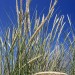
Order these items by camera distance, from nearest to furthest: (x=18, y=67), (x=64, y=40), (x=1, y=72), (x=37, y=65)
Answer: (x=18, y=67), (x=1, y=72), (x=37, y=65), (x=64, y=40)

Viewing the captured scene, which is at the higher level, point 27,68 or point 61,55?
point 61,55

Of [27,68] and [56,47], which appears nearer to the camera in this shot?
[27,68]

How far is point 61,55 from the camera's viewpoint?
13.4 feet

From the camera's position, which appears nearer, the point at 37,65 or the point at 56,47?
the point at 37,65

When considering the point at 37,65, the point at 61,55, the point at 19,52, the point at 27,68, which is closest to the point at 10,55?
the point at 19,52

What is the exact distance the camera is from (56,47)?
165 inches

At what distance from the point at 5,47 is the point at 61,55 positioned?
167 centimetres

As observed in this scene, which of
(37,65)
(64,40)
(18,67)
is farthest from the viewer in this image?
(64,40)

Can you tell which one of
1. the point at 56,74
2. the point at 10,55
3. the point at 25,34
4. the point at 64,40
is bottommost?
the point at 56,74

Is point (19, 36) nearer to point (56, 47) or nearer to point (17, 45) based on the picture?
point (17, 45)

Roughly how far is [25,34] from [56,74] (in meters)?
0.40

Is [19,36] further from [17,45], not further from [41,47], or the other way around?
[41,47]

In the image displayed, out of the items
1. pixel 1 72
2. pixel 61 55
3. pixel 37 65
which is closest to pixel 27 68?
pixel 1 72

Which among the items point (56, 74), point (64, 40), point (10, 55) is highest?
point (64, 40)
